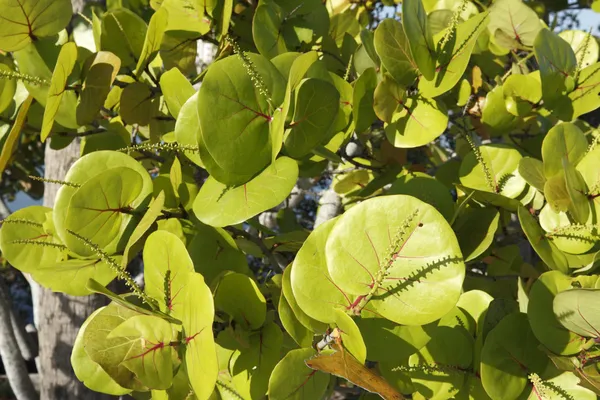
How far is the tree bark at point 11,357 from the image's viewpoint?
181 centimetres

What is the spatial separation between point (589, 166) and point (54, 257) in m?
0.75

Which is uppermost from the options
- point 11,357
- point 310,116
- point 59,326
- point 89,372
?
point 310,116

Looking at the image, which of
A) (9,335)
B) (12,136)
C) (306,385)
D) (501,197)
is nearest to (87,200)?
(12,136)

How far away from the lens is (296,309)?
570mm

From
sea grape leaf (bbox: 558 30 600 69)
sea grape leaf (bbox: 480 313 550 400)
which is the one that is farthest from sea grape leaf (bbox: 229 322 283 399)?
sea grape leaf (bbox: 558 30 600 69)

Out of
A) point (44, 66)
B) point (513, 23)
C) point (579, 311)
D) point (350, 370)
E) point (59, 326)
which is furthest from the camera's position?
point (59, 326)

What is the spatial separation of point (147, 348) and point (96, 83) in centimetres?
38

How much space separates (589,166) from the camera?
0.72 metres

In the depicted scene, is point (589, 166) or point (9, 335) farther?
point (9, 335)

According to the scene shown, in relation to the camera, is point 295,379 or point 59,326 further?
point 59,326

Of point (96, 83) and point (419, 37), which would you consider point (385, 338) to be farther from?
point (96, 83)

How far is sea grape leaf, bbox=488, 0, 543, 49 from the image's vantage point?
3.18 ft

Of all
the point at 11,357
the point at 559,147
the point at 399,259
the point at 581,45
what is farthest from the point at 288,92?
the point at 11,357

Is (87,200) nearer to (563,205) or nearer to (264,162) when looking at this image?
(264,162)
